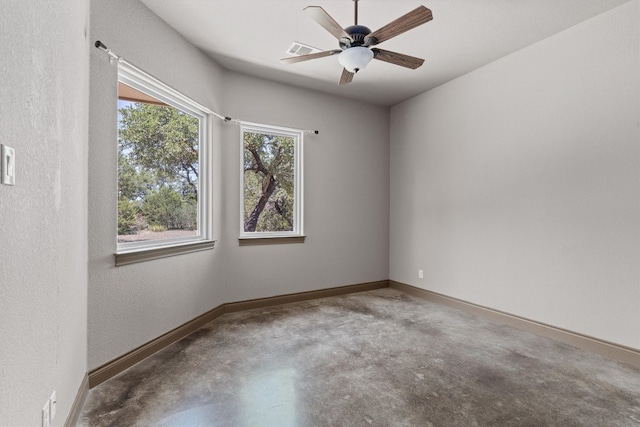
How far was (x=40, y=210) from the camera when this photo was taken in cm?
122

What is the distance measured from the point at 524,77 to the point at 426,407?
323cm

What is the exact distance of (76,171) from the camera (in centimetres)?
178

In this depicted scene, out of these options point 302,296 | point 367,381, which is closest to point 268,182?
point 302,296

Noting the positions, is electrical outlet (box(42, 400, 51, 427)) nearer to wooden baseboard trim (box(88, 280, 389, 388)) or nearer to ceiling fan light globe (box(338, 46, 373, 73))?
wooden baseboard trim (box(88, 280, 389, 388))

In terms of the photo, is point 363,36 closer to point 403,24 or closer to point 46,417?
point 403,24

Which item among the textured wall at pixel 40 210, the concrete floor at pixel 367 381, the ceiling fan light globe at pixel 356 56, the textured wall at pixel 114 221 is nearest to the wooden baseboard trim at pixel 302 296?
the concrete floor at pixel 367 381

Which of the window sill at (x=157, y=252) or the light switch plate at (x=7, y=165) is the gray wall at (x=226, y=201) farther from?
the light switch plate at (x=7, y=165)

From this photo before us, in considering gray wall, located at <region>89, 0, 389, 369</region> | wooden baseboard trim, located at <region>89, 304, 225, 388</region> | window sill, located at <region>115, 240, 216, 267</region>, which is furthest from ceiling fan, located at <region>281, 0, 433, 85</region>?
wooden baseboard trim, located at <region>89, 304, 225, 388</region>

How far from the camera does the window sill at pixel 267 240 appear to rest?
3808 mm

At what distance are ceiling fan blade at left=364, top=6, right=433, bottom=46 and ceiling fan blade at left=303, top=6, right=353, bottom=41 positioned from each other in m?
0.17

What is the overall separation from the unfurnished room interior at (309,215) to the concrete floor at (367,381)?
0.02 metres

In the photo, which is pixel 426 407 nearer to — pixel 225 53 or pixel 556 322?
pixel 556 322

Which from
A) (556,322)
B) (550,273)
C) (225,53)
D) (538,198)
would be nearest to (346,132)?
(225,53)

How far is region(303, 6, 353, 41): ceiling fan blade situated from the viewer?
1.91 metres
